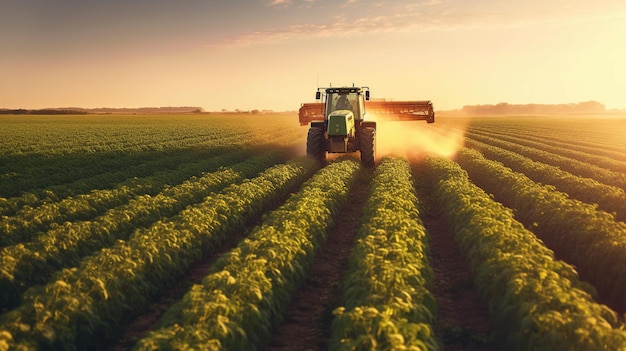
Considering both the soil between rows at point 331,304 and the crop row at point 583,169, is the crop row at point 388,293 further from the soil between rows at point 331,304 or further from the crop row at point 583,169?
the crop row at point 583,169

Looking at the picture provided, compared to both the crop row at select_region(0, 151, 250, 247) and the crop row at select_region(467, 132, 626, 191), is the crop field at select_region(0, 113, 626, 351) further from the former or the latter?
the crop row at select_region(467, 132, 626, 191)

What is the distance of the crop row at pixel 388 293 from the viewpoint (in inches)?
263

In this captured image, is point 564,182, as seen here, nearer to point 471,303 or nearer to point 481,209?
point 481,209

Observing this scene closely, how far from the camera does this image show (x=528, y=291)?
824cm

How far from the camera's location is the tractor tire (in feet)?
89.9

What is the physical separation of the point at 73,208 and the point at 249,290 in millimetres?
9469

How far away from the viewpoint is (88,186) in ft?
69.7

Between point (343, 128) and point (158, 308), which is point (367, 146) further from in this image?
point (158, 308)

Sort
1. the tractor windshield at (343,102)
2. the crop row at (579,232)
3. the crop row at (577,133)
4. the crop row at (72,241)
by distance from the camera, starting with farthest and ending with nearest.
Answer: the crop row at (577,133) < the tractor windshield at (343,102) < the crop row at (579,232) < the crop row at (72,241)

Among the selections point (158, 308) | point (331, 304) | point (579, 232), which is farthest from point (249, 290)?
point (579, 232)

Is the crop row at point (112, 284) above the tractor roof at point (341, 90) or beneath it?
beneath

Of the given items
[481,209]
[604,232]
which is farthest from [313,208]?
[604,232]

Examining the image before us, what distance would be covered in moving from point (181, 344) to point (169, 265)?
4853mm

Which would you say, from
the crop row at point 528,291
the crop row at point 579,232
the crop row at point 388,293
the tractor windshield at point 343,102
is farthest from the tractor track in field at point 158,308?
the tractor windshield at point 343,102
